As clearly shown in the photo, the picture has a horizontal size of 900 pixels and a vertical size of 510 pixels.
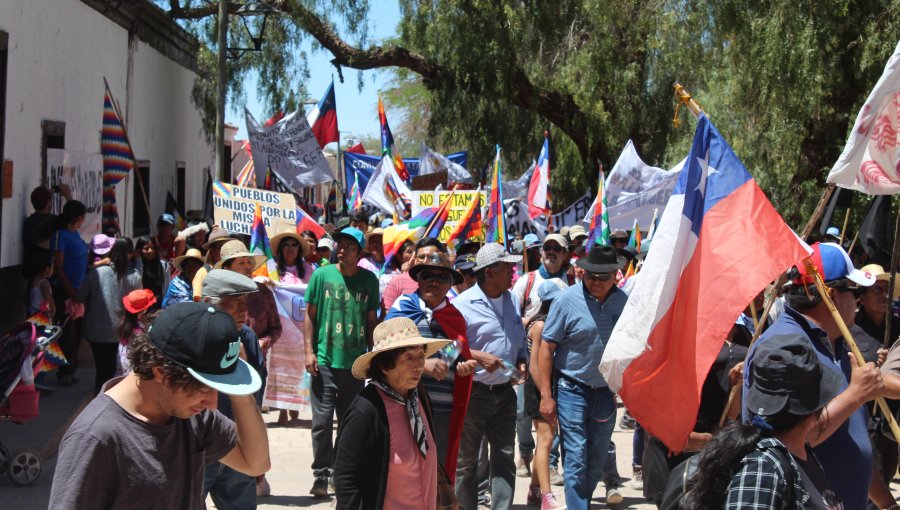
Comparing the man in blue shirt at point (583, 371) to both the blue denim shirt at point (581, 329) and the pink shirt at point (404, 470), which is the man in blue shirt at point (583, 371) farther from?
the pink shirt at point (404, 470)

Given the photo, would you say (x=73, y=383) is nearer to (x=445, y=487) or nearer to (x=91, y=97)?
(x=91, y=97)

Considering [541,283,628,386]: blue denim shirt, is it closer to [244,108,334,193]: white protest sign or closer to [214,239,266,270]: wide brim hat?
[214,239,266,270]: wide brim hat

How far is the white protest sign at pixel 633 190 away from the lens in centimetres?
1476

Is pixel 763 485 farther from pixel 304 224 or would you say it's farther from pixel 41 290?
pixel 304 224

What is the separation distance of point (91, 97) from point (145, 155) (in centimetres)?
442

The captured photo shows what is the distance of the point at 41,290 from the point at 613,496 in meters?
6.18

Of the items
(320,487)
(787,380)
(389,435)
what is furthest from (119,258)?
(787,380)

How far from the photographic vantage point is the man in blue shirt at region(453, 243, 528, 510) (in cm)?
678

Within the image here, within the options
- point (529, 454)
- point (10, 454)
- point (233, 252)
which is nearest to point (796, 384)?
point (233, 252)

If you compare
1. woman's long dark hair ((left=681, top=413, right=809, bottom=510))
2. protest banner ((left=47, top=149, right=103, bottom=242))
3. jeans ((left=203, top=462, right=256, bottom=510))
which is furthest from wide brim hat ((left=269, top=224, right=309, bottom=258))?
woman's long dark hair ((left=681, top=413, right=809, bottom=510))

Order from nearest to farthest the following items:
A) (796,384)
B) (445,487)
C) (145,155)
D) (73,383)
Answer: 1. (796,384)
2. (445,487)
3. (73,383)
4. (145,155)

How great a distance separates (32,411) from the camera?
7926 mm

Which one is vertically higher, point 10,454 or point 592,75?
point 592,75

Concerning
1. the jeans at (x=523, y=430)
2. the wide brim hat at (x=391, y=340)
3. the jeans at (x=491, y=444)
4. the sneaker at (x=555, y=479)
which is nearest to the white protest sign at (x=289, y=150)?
the jeans at (x=523, y=430)
